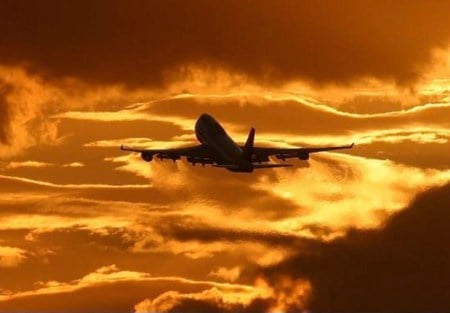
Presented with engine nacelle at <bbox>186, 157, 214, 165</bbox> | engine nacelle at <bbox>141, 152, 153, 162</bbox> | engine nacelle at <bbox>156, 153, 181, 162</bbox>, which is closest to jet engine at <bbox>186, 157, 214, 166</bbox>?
engine nacelle at <bbox>186, 157, 214, 165</bbox>

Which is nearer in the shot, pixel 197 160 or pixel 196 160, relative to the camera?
pixel 196 160

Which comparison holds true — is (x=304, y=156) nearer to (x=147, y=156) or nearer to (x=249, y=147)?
(x=249, y=147)

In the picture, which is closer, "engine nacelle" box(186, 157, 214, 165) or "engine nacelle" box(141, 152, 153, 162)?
"engine nacelle" box(186, 157, 214, 165)

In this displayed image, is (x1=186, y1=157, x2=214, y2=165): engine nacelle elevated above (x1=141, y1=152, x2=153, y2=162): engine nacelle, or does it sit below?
below

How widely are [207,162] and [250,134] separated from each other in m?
12.0

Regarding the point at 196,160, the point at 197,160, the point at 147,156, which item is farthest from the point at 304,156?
the point at 147,156

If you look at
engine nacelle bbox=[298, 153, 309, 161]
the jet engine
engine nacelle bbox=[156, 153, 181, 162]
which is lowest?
engine nacelle bbox=[298, 153, 309, 161]

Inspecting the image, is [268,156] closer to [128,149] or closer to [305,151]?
[305,151]

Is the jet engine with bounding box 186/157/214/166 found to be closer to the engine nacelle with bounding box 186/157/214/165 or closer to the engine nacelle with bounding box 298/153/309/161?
the engine nacelle with bounding box 186/157/214/165

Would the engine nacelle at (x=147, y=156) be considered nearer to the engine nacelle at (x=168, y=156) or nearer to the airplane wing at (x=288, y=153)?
the engine nacelle at (x=168, y=156)

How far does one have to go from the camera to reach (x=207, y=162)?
199 meters

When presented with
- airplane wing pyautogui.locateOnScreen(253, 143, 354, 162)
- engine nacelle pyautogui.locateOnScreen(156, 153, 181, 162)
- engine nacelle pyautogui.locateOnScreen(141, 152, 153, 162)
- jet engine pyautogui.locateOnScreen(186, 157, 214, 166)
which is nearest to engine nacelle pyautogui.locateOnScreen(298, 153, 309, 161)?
airplane wing pyautogui.locateOnScreen(253, 143, 354, 162)

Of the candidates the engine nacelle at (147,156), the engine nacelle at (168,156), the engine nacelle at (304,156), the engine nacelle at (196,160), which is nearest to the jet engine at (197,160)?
the engine nacelle at (196,160)

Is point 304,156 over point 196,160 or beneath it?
beneath
